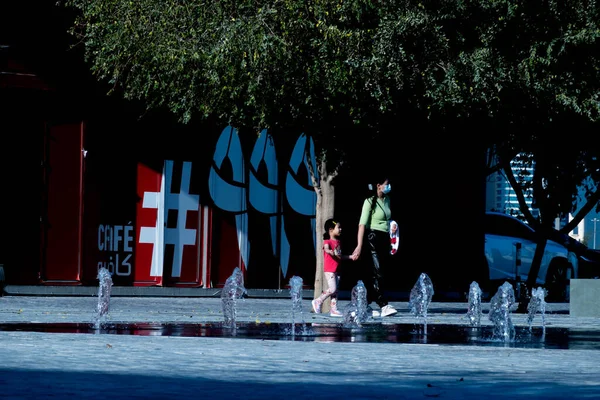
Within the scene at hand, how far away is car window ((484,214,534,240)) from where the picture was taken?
29.5 metres

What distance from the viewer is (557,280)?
29953 mm

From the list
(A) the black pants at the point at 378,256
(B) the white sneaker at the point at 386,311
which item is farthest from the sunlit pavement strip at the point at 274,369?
(B) the white sneaker at the point at 386,311

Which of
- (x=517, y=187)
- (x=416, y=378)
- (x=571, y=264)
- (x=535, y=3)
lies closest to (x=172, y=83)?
(x=535, y=3)

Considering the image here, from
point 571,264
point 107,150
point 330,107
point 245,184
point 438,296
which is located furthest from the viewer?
point 571,264

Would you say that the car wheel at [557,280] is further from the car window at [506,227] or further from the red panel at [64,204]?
the red panel at [64,204]

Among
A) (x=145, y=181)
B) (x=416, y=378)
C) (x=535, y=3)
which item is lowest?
(x=416, y=378)

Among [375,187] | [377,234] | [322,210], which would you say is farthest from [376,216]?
[322,210]

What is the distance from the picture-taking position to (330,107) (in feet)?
54.7

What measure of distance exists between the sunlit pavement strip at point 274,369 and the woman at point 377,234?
5193mm

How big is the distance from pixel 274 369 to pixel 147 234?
610 inches

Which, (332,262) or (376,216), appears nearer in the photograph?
(376,216)

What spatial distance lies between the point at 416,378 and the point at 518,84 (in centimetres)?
1026

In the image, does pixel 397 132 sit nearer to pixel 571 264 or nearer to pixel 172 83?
pixel 172 83

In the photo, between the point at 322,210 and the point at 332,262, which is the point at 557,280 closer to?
the point at 322,210
